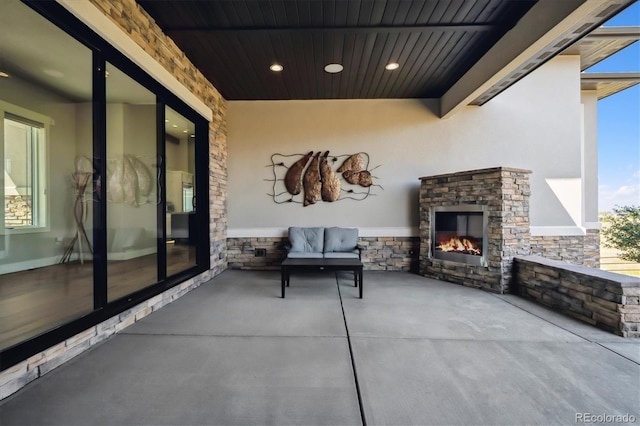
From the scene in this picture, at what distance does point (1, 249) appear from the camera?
404 centimetres

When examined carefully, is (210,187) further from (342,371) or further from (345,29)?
(342,371)

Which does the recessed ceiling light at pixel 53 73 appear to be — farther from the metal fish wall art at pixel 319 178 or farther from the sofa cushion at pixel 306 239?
the sofa cushion at pixel 306 239

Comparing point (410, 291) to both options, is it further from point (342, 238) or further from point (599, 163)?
point (599, 163)

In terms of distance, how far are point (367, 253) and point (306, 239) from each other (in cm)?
118

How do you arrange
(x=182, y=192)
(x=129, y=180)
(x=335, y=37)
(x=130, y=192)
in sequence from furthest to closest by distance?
(x=130, y=192)
(x=129, y=180)
(x=182, y=192)
(x=335, y=37)

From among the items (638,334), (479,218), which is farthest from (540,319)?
(479,218)

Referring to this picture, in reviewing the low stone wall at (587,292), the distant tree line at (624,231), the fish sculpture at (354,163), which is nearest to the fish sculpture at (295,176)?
the fish sculpture at (354,163)

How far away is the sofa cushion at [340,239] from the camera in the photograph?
4.77 m

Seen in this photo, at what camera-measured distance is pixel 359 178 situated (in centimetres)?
507

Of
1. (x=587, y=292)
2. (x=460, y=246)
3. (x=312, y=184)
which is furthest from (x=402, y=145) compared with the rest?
(x=587, y=292)

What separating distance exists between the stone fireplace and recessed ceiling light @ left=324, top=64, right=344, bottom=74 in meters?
2.32

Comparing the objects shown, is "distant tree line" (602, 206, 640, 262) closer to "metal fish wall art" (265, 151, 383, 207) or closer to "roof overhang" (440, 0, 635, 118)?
"roof overhang" (440, 0, 635, 118)

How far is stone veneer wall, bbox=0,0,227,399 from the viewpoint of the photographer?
71.0 inches

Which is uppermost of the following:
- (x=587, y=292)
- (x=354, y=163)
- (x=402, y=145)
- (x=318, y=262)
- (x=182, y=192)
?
(x=402, y=145)
